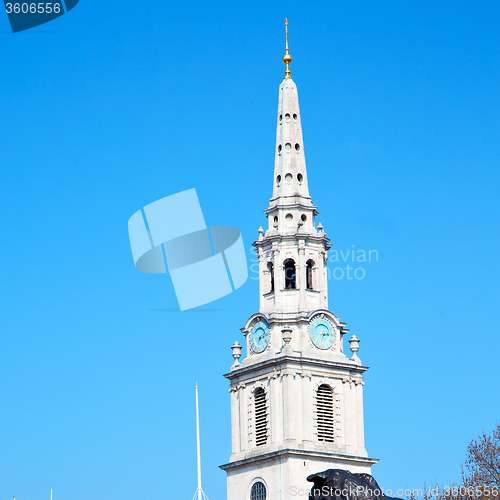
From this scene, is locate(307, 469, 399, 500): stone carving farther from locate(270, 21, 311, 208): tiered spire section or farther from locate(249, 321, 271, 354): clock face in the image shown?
locate(270, 21, 311, 208): tiered spire section

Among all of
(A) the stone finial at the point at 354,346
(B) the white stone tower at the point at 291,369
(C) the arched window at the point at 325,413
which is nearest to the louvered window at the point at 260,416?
(B) the white stone tower at the point at 291,369

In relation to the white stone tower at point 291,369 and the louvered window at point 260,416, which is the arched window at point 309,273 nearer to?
the white stone tower at point 291,369

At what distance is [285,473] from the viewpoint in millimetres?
103750

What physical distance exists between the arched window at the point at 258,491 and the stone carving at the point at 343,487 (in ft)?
276

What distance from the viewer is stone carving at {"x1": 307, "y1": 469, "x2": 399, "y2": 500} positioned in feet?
74.1

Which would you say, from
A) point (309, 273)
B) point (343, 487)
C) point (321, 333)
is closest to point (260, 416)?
point (321, 333)

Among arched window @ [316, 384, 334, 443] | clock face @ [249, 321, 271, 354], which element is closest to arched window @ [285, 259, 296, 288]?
clock face @ [249, 321, 271, 354]

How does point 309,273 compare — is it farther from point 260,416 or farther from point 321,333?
point 260,416

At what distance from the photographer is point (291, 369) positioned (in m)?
107

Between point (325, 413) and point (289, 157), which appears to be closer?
point (325, 413)

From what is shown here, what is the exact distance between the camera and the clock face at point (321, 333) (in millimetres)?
110562

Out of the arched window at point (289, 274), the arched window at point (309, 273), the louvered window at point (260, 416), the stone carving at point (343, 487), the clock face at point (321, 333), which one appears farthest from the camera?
the arched window at point (289, 274)

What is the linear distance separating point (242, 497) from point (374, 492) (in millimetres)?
87339

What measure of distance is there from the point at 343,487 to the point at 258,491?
85706mm
